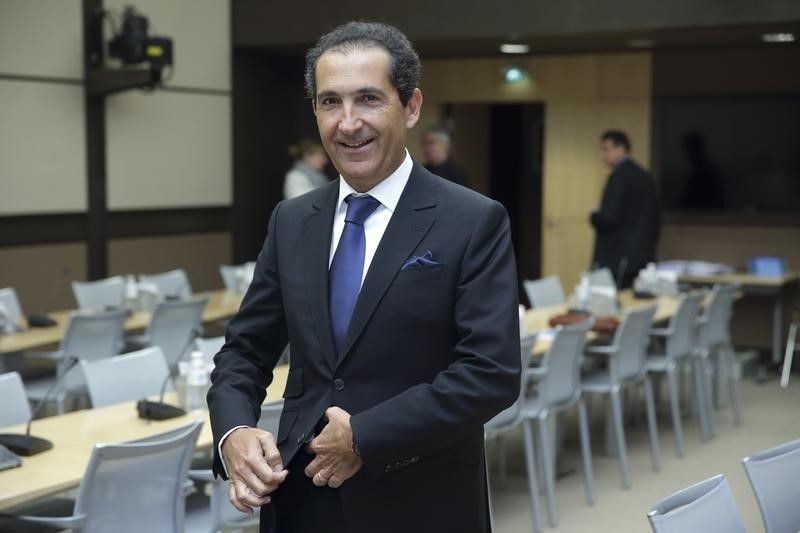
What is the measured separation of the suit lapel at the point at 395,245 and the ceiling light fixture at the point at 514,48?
833 centimetres

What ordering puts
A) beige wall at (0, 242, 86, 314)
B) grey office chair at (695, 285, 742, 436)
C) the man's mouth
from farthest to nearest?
beige wall at (0, 242, 86, 314) → grey office chair at (695, 285, 742, 436) → the man's mouth

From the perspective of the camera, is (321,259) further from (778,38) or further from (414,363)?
(778,38)

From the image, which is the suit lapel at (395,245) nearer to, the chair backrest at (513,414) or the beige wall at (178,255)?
the chair backrest at (513,414)

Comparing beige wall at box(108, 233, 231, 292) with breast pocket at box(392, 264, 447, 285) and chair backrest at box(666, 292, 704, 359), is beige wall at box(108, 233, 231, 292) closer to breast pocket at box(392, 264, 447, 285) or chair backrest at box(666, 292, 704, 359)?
chair backrest at box(666, 292, 704, 359)

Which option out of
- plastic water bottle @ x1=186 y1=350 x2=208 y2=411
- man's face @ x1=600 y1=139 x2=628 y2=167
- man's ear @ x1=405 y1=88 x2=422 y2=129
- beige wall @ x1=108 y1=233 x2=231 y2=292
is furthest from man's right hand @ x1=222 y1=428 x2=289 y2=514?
beige wall @ x1=108 y1=233 x2=231 y2=292

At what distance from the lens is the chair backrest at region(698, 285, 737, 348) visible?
24.8 ft

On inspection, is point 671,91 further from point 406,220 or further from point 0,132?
point 406,220

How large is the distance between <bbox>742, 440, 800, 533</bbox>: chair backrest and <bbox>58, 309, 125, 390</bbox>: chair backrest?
4155mm

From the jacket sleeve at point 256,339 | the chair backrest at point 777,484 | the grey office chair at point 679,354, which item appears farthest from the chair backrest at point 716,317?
the jacket sleeve at point 256,339

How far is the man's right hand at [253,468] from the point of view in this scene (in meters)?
1.82

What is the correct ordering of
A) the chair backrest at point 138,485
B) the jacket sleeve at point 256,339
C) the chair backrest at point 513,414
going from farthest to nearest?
1. the chair backrest at point 513,414
2. the chair backrest at point 138,485
3. the jacket sleeve at point 256,339

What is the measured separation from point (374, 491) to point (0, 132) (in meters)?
7.43

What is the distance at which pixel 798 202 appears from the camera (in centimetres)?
1006

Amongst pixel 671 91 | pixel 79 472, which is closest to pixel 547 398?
pixel 79 472
